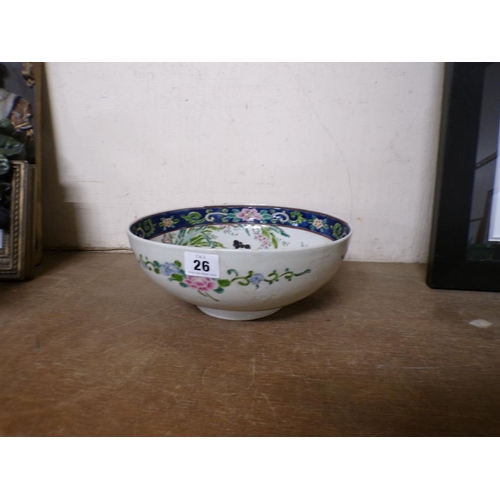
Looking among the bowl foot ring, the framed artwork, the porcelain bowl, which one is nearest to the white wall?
the framed artwork

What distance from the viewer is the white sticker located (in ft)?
1.62

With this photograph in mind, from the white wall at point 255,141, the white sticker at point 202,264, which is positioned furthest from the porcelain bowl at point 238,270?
the white wall at point 255,141

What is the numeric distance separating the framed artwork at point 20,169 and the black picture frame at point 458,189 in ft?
2.18

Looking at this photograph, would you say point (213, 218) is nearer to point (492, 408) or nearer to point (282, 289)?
point (282, 289)

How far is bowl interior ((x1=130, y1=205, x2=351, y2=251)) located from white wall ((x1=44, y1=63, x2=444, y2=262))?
10 centimetres

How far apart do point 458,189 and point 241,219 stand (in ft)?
1.14

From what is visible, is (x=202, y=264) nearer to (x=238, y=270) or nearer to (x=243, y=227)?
(x=238, y=270)

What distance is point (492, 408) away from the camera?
0.41 meters

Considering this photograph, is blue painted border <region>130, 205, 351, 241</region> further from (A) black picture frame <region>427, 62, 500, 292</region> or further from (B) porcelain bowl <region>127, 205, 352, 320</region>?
(A) black picture frame <region>427, 62, 500, 292</region>

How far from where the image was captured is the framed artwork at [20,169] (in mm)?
704

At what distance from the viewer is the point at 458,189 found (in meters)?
0.67

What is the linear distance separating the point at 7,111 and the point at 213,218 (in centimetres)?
42

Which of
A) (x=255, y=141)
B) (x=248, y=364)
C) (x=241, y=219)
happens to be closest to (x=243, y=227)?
(x=241, y=219)

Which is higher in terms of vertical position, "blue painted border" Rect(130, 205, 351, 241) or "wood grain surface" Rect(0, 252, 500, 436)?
"blue painted border" Rect(130, 205, 351, 241)
